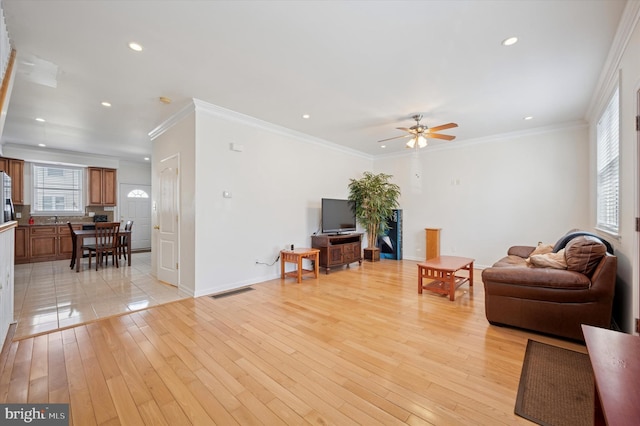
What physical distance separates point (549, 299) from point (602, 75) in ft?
8.83

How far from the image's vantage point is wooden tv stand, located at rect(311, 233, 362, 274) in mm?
5250

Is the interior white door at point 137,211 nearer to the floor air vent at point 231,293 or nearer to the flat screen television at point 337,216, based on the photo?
the floor air vent at point 231,293

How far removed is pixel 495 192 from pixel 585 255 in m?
3.42

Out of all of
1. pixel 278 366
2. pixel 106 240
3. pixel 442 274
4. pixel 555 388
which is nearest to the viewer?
pixel 555 388

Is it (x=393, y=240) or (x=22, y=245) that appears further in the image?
(x=393, y=240)

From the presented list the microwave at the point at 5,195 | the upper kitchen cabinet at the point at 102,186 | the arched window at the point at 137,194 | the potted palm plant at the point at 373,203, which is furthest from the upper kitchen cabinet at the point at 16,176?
the potted palm plant at the point at 373,203

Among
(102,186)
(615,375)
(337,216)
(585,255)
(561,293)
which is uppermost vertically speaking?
(102,186)

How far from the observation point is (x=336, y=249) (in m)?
5.39

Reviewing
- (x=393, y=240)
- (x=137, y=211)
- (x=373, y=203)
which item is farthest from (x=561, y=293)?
(x=137, y=211)

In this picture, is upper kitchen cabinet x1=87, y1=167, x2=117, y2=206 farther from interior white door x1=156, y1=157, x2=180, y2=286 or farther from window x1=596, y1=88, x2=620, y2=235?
window x1=596, y1=88, x2=620, y2=235

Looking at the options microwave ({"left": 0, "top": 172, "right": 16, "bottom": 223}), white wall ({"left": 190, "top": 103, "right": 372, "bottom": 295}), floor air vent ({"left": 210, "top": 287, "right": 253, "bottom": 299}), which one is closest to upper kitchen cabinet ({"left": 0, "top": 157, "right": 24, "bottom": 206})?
microwave ({"left": 0, "top": 172, "right": 16, "bottom": 223})

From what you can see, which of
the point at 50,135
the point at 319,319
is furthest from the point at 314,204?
the point at 50,135

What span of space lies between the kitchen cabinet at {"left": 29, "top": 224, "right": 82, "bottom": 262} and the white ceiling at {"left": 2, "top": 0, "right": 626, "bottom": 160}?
314 cm

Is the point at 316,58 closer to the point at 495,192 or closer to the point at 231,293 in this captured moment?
the point at 231,293
